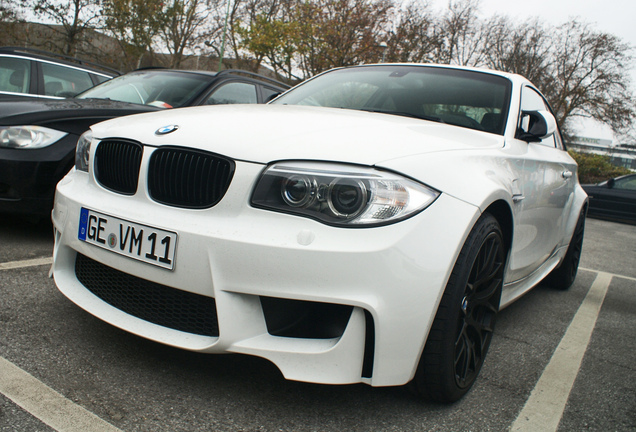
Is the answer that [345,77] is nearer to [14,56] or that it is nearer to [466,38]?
[14,56]

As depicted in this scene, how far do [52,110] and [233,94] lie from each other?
1.77m

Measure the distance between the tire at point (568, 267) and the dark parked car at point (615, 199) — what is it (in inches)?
327

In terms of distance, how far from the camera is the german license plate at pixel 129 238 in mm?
1784

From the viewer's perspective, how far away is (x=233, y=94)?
4934mm

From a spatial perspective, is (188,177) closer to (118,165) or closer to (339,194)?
(118,165)

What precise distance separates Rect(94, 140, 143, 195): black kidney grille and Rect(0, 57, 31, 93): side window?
3964 millimetres

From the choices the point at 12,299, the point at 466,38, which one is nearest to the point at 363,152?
the point at 12,299

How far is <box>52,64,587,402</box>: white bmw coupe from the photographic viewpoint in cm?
168

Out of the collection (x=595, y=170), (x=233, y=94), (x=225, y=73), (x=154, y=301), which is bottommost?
(x=595, y=170)

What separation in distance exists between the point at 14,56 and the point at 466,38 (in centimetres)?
3125

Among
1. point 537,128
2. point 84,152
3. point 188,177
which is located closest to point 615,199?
point 537,128

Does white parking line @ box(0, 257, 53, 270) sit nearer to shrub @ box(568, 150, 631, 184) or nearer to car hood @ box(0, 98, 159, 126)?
car hood @ box(0, 98, 159, 126)

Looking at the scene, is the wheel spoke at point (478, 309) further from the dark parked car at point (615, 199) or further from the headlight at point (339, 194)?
the dark parked car at point (615, 199)

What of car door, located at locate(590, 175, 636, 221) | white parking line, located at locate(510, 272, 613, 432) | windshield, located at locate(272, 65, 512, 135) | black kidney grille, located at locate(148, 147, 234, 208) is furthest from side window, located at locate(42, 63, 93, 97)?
car door, located at locate(590, 175, 636, 221)
